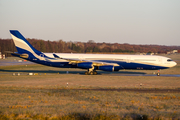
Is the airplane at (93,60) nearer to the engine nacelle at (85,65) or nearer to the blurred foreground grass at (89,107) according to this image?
the engine nacelle at (85,65)

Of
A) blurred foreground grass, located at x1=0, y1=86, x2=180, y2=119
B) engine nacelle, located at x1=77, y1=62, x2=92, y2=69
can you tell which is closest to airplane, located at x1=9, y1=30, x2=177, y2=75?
engine nacelle, located at x1=77, y1=62, x2=92, y2=69

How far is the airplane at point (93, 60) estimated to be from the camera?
139ft

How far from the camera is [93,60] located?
43281 mm

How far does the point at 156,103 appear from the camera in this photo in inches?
711

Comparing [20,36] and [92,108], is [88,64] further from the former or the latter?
[92,108]

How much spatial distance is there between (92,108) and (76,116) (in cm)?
264

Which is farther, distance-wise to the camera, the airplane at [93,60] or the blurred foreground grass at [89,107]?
the airplane at [93,60]

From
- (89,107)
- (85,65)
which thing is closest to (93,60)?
(85,65)

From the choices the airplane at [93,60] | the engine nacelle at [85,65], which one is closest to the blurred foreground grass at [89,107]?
the engine nacelle at [85,65]

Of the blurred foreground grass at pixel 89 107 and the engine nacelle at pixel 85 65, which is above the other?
the engine nacelle at pixel 85 65

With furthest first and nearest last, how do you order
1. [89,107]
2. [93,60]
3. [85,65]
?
1. [93,60]
2. [85,65]
3. [89,107]

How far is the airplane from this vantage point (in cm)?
4247

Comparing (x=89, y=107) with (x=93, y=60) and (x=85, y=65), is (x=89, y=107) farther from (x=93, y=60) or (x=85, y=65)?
(x=93, y=60)

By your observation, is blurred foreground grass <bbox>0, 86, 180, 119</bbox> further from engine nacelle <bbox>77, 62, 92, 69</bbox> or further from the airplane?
the airplane
